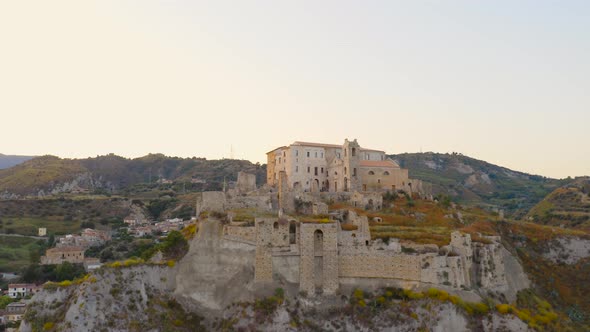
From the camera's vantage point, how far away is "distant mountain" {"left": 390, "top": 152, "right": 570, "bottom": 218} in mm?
129500

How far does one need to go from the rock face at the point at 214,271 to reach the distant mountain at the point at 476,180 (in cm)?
7978

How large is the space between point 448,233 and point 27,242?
6349cm

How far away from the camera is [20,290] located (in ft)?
205

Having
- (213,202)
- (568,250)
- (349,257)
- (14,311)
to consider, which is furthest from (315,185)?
(14,311)

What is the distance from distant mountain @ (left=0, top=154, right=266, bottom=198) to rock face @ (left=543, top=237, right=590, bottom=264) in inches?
2970

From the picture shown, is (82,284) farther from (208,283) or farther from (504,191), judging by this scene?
(504,191)

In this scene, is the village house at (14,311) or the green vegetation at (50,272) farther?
the green vegetation at (50,272)

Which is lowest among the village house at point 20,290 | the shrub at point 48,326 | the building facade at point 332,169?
the village house at point 20,290

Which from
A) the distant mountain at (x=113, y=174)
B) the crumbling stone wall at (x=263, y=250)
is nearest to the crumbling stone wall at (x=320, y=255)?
the crumbling stone wall at (x=263, y=250)

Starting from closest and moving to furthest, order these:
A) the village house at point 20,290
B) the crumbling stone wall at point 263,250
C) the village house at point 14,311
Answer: the crumbling stone wall at point 263,250 → the village house at point 14,311 → the village house at point 20,290

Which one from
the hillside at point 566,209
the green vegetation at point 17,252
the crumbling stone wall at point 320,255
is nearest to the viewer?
the crumbling stone wall at point 320,255

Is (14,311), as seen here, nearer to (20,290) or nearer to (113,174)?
(20,290)

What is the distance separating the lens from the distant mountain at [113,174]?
138500mm

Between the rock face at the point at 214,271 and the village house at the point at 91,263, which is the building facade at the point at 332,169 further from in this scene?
the village house at the point at 91,263
